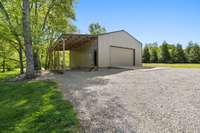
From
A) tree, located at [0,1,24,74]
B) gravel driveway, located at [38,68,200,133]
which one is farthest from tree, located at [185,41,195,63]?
gravel driveway, located at [38,68,200,133]

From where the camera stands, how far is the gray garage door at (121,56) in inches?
722

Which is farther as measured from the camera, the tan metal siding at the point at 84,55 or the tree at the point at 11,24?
the tan metal siding at the point at 84,55

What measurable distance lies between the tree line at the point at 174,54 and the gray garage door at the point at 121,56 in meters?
29.3

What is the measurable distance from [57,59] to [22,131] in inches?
804

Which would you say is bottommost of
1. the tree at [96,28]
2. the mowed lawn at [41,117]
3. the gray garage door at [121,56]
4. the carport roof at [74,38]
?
the mowed lawn at [41,117]

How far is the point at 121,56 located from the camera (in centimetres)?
1925

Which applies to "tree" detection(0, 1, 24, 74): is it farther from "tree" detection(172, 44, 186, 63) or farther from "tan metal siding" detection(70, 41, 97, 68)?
"tree" detection(172, 44, 186, 63)

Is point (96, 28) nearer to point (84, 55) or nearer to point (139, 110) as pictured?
point (84, 55)

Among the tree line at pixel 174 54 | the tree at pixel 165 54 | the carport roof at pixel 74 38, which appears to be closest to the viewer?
the carport roof at pixel 74 38

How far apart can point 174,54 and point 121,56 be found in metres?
31.2

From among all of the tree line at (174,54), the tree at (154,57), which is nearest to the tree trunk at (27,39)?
the tree line at (174,54)

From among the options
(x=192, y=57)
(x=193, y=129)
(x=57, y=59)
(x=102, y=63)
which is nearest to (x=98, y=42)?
(x=102, y=63)

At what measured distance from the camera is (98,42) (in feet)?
56.2

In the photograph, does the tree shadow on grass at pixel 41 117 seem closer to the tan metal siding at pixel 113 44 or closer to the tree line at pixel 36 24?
the tree line at pixel 36 24
